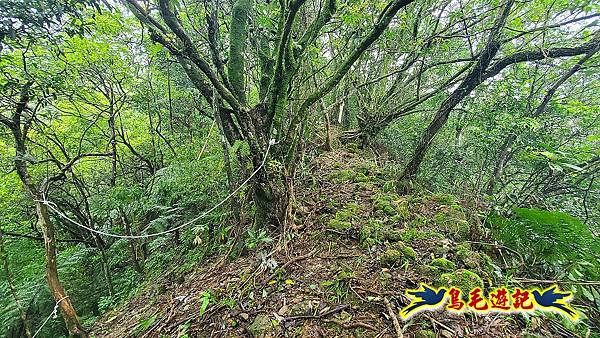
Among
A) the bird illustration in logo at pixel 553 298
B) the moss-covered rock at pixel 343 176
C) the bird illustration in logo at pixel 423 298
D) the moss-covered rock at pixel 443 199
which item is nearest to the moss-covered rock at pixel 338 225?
the bird illustration in logo at pixel 423 298

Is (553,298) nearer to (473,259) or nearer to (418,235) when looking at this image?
(473,259)

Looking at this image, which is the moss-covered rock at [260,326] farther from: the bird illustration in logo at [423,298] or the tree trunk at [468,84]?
the tree trunk at [468,84]

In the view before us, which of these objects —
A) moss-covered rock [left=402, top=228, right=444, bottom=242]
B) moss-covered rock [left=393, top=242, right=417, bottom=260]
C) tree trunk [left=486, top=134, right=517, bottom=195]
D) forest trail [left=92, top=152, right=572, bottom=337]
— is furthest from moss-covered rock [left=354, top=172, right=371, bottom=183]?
tree trunk [left=486, top=134, right=517, bottom=195]

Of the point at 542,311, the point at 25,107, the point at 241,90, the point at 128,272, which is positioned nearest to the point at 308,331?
the point at 542,311

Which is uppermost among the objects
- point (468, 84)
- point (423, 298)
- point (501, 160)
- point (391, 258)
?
point (468, 84)

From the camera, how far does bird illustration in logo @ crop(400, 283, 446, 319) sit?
2.29 metres

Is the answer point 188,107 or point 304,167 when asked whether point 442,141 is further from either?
point 188,107

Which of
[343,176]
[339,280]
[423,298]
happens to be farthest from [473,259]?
[343,176]

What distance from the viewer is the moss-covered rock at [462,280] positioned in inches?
99.3

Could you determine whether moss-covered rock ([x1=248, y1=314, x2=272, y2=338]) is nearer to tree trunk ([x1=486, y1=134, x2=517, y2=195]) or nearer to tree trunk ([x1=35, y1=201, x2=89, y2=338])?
tree trunk ([x1=35, y1=201, x2=89, y2=338])

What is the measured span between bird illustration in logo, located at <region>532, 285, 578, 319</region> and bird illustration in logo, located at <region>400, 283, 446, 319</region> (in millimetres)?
801

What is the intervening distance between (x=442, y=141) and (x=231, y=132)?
19.2 feet

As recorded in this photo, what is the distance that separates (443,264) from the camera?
9.11ft

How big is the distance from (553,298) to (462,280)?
73 cm
